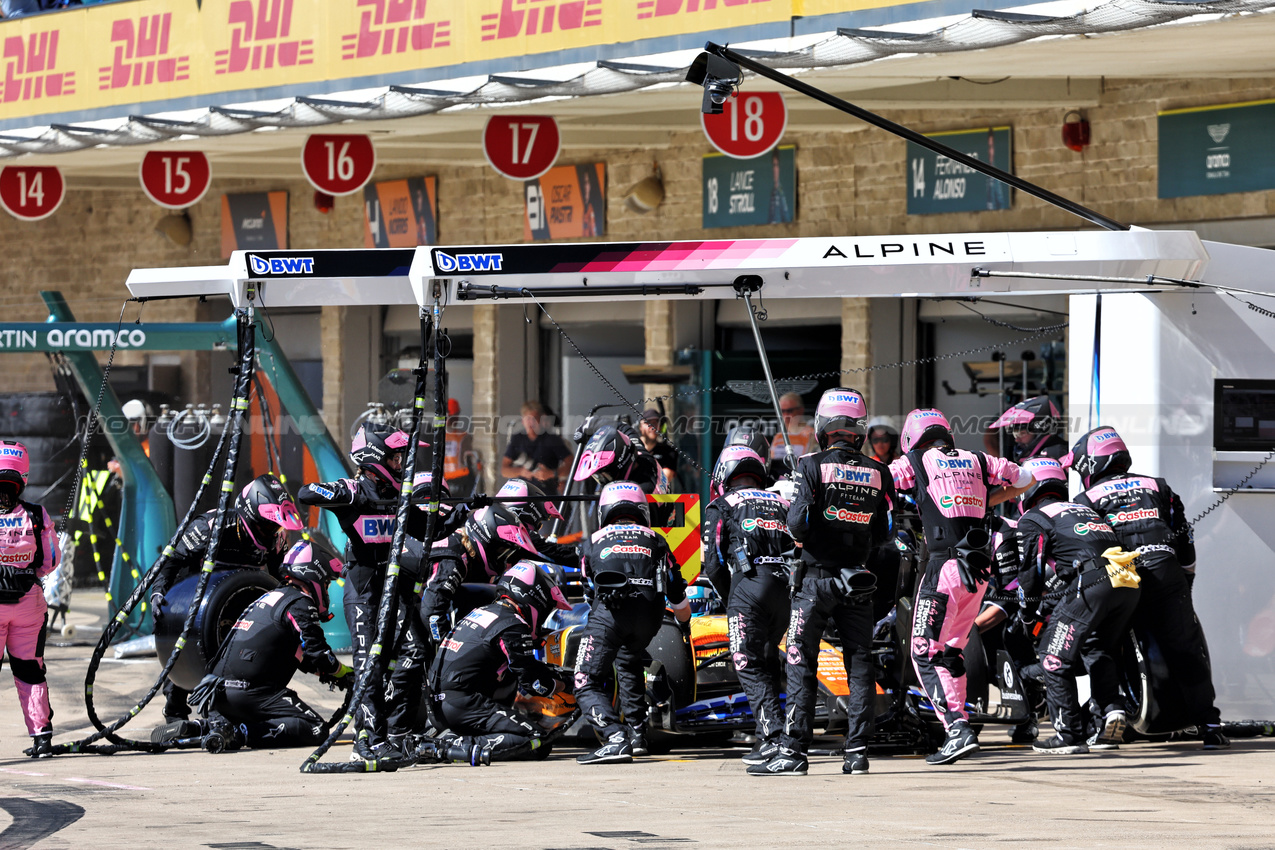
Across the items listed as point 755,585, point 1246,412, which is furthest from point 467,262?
point 1246,412

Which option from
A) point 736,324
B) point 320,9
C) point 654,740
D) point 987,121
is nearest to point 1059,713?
point 654,740

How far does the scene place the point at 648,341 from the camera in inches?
693

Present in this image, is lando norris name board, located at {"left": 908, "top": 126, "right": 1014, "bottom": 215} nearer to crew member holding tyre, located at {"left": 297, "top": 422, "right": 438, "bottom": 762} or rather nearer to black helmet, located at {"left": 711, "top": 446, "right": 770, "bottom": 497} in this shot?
black helmet, located at {"left": 711, "top": 446, "right": 770, "bottom": 497}

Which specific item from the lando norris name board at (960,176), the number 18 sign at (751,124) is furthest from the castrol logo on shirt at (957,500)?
the lando norris name board at (960,176)

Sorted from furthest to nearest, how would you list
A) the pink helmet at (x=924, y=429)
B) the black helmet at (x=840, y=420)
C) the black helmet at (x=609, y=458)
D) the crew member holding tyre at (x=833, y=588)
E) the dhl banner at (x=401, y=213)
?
the dhl banner at (x=401, y=213), the black helmet at (x=609, y=458), the pink helmet at (x=924, y=429), the black helmet at (x=840, y=420), the crew member holding tyre at (x=833, y=588)

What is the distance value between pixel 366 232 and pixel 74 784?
1246cm

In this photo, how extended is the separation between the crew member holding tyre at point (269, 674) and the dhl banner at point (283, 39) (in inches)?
237

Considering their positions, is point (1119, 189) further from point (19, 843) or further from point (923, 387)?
point (19, 843)

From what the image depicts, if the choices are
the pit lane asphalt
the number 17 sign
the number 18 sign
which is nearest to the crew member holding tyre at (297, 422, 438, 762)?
the pit lane asphalt

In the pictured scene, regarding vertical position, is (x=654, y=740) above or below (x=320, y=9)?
below

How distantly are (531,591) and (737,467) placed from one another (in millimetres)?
1242

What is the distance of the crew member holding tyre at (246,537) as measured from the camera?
974 cm

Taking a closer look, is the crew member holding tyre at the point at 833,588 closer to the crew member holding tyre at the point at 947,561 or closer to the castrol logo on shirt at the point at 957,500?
the crew member holding tyre at the point at 947,561

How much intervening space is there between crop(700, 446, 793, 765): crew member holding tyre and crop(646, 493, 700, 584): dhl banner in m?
2.04
